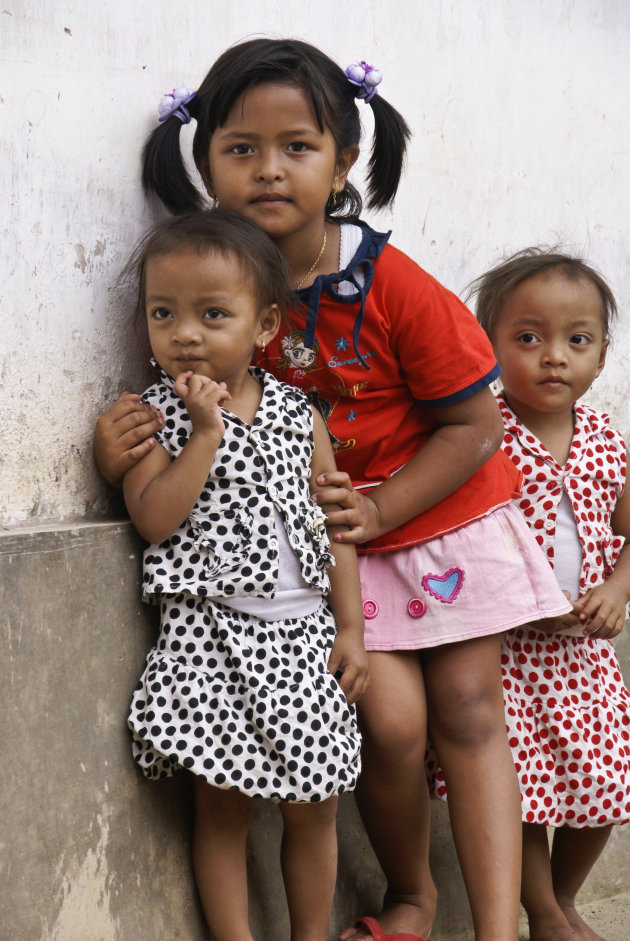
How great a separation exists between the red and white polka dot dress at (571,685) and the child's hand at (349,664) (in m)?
0.51

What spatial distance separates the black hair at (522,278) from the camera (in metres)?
2.46

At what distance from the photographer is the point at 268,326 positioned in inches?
80.0

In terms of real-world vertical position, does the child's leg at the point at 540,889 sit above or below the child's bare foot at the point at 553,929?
above

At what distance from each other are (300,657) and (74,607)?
0.40 m

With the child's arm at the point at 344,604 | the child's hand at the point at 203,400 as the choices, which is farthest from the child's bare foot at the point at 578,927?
the child's hand at the point at 203,400

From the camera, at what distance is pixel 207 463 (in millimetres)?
1814

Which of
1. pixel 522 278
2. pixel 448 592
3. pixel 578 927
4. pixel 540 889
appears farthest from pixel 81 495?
pixel 578 927

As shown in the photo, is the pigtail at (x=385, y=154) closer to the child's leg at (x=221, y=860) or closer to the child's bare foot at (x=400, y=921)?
the child's leg at (x=221, y=860)

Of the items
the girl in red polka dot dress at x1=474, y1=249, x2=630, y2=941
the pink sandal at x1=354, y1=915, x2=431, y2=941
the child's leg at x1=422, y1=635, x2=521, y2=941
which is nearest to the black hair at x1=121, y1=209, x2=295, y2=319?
the girl in red polka dot dress at x1=474, y1=249, x2=630, y2=941

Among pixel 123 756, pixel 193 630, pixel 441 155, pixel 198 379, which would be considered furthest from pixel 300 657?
pixel 441 155

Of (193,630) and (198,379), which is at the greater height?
(198,379)

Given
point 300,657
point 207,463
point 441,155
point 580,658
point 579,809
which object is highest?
point 441,155

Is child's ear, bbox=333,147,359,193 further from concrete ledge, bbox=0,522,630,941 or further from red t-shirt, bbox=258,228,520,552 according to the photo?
concrete ledge, bbox=0,522,630,941

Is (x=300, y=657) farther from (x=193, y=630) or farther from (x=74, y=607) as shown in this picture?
(x=74, y=607)
